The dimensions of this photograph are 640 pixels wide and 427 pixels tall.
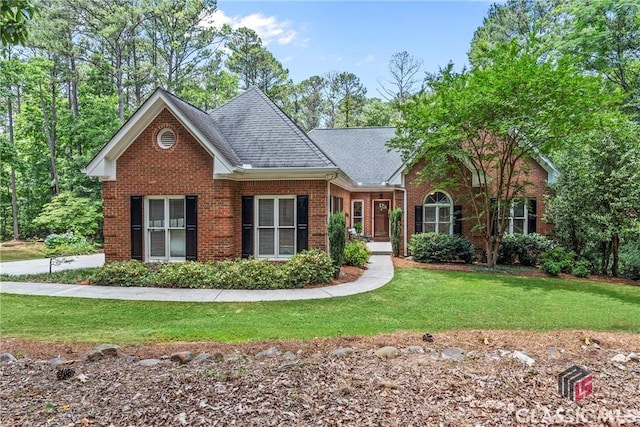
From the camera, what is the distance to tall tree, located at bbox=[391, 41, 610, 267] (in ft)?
33.0

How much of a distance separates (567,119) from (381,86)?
25.8m

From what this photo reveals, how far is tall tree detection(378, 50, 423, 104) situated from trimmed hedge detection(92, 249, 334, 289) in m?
29.4

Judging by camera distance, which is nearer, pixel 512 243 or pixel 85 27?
pixel 512 243

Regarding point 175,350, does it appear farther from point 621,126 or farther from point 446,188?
point 621,126

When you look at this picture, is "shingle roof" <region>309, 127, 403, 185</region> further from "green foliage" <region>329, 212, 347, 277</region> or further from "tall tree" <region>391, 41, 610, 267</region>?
"green foliage" <region>329, 212, 347, 277</region>

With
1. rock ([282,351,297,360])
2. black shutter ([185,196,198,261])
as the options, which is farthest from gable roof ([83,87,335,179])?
rock ([282,351,297,360])

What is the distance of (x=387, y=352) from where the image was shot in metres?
4.41

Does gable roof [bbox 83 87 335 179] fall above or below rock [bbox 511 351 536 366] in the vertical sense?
above

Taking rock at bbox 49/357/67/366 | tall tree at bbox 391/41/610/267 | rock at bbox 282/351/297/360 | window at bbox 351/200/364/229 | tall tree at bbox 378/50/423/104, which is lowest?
rock at bbox 49/357/67/366

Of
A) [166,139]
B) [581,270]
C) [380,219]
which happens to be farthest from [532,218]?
[166,139]

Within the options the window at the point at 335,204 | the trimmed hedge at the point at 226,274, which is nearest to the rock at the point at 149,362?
the trimmed hedge at the point at 226,274

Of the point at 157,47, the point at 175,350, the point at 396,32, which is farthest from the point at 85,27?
the point at 175,350

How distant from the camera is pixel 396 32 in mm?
10180

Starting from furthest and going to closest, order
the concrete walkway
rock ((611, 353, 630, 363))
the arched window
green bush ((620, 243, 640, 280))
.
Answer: the arched window
green bush ((620, 243, 640, 280))
the concrete walkway
rock ((611, 353, 630, 363))
